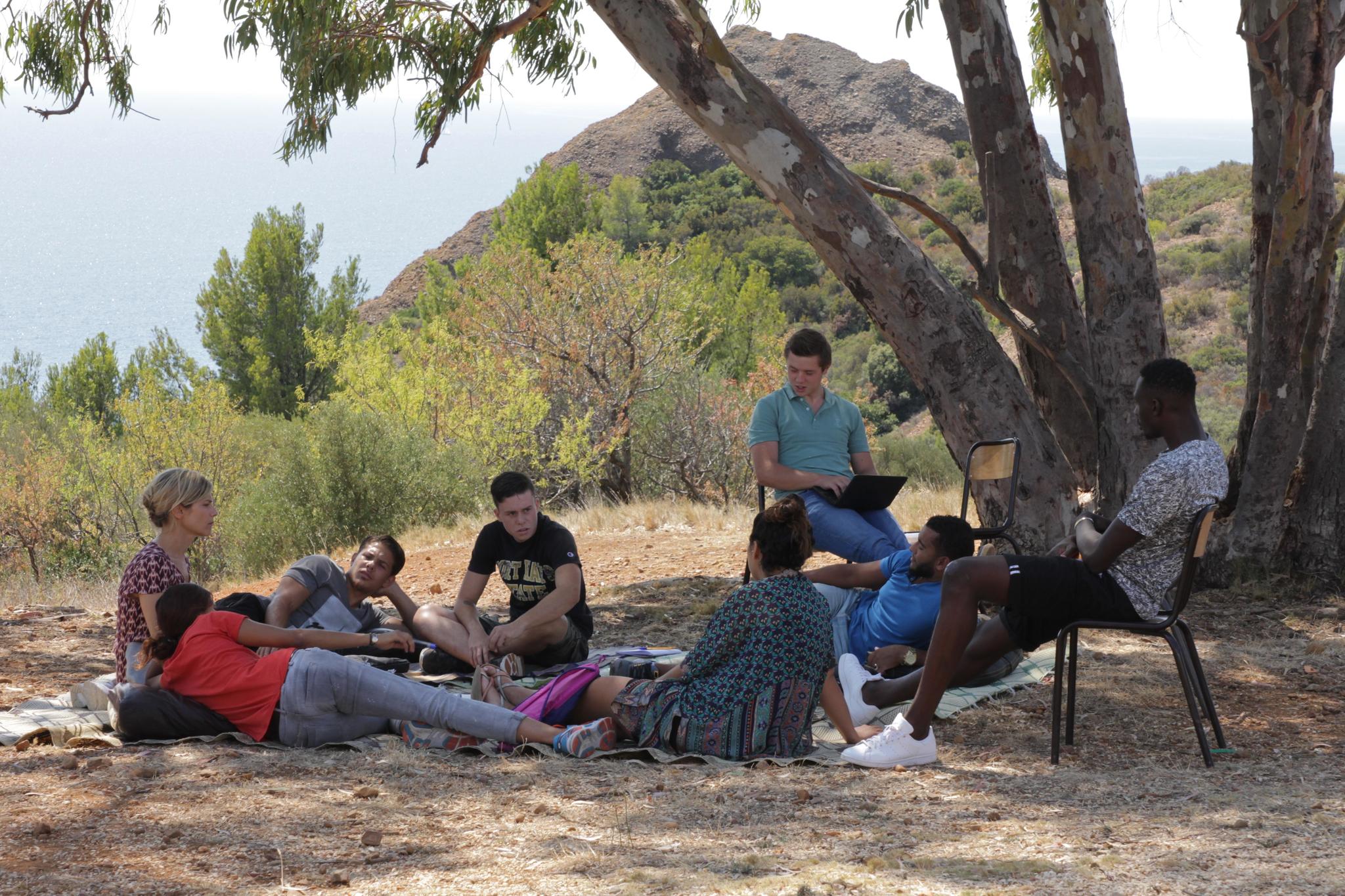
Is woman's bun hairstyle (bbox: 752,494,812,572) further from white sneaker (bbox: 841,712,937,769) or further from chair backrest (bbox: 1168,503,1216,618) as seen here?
chair backrest (bbox: 1168,503,1216,618)

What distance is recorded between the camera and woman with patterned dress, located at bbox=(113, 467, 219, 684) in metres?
4.12

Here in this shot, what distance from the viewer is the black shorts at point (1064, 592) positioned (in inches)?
141

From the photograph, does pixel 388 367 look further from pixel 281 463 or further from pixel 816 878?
pixel 816 878

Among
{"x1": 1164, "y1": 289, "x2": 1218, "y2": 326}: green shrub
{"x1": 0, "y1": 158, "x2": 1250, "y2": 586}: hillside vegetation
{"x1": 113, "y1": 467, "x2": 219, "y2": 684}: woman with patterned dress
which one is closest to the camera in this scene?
{"x1": 113, "y1": 467, "x2": 219, "y2": 684}: woman with patterned dress

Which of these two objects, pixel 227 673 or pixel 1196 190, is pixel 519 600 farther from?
pixel 1196 190

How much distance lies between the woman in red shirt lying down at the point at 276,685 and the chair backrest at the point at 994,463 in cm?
240

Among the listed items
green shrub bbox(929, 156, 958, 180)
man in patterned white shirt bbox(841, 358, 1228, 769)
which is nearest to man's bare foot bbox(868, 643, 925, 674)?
man in patterned white shirt bbox(841, 358, 1228, 769)

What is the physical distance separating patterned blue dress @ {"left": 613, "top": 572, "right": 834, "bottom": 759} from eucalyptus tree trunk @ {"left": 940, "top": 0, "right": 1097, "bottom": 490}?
2.87 metres

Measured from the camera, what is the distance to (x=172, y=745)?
387cm

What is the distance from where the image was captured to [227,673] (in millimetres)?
3943

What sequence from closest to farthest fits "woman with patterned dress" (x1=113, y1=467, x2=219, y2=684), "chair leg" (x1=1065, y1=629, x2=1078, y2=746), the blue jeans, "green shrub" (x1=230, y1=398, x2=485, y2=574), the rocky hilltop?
"chair leg" (x1=1065, y1=629, x2=1078, y2=746), "woman with patterned dress" (x1=113, y1=467, x2=219, y2=684), the blue jeans, "green shrub" (x1=230, y1=398, x2=485, y2=574), the rocky hilltop

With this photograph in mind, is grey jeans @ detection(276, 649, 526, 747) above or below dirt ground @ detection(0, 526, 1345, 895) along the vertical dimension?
above

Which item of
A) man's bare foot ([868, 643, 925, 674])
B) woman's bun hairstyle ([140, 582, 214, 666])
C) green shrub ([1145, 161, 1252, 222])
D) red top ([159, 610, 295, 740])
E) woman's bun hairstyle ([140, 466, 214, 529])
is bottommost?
man's bare foot ([868, 643, 925, 674])

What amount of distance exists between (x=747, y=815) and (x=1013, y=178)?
4.00 m
